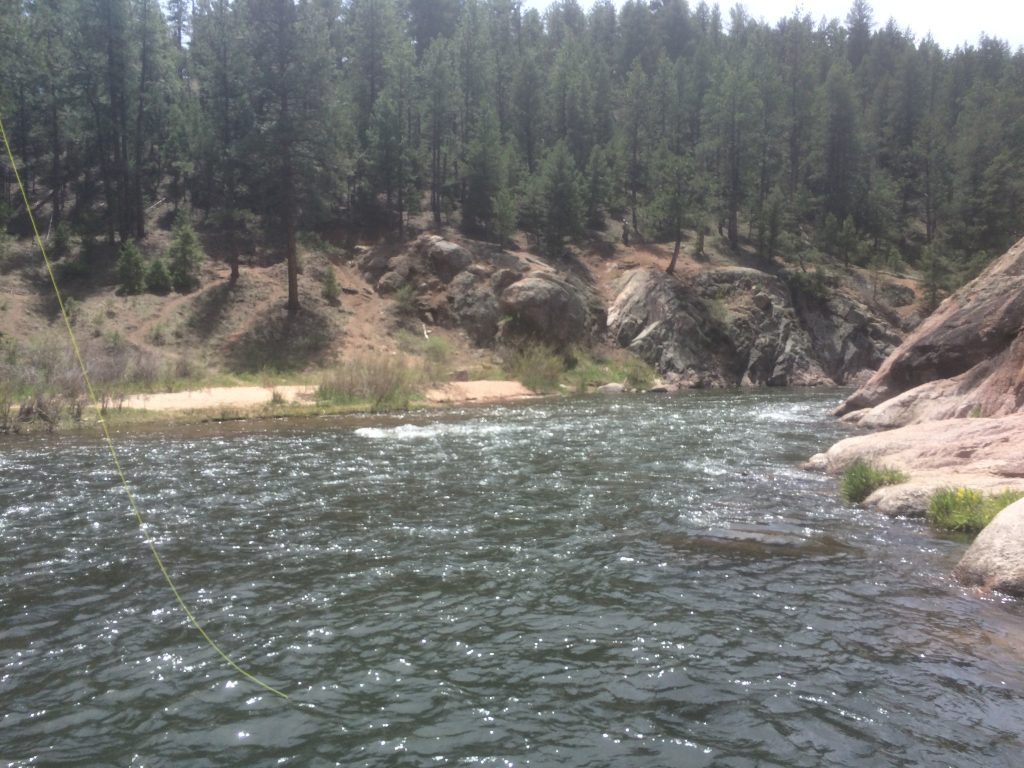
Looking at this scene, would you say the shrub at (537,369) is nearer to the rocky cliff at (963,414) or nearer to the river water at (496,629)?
the rocky cliff at (963,414)

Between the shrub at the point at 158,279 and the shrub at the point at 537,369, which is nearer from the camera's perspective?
the shrub at the point at 537,369

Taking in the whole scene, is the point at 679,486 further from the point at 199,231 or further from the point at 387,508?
the point at 199,231

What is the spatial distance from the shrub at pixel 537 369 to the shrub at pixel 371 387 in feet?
26.0

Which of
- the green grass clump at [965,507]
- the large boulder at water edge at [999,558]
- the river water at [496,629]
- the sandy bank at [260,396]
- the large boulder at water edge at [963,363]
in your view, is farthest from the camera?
the sandy bank at [260,396]

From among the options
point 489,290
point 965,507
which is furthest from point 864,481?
point 489,290

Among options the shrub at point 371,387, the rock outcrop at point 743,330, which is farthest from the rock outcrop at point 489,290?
the shrub at point 371,387

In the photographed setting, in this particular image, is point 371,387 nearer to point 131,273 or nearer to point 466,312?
point 466,312

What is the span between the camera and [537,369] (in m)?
35.5

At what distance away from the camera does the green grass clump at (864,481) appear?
11953 millimetres

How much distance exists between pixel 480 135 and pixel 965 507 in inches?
1811

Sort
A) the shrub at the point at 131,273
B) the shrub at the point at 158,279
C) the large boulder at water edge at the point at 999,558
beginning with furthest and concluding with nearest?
the shrub at the point at 158,279
the shrub at the point at 131,273
the large boulder at water edge at the point at 999,558

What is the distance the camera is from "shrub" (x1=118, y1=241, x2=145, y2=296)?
125 feet

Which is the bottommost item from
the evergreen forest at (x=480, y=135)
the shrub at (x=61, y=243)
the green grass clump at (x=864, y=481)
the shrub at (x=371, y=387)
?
the green grass clump at (x=864, y=481)

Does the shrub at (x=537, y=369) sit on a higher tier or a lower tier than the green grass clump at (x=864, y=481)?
higher
